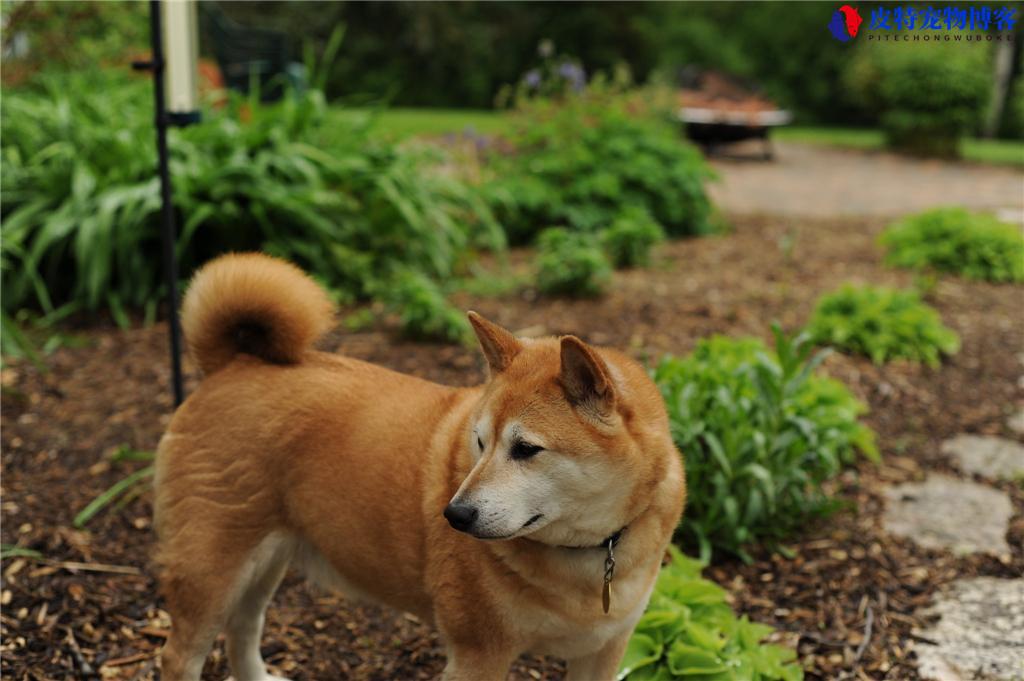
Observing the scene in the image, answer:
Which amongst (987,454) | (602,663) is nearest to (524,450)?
(602,663)

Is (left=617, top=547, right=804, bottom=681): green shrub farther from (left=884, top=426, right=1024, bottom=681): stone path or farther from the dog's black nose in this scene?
the dog's black nose

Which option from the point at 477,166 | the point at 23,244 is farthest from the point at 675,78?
the point at 23,244

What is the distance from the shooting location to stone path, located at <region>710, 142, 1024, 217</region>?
35.3ft

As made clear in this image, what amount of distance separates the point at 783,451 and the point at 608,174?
482cm

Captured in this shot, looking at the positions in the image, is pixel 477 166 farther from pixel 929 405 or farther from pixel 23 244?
pixel 929 405

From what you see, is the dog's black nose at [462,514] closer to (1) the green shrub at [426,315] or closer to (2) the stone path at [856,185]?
(1) the green shrub at [426,315]

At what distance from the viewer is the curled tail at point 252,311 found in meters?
2.61

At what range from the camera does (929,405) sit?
5125mm

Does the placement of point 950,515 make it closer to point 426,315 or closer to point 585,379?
point 585,379

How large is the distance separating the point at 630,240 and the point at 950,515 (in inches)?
135

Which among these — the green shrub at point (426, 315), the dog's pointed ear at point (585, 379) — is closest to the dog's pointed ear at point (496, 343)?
the dog's pointed ear at point (585, 379)

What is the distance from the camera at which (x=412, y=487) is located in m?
2.43

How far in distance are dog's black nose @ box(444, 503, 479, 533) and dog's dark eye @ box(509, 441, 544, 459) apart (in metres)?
0.16

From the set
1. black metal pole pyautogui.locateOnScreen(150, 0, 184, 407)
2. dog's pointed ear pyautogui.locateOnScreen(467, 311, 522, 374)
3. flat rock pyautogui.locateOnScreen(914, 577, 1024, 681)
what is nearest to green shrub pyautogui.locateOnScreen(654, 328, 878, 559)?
flat rock pyautogui.locateOnScreen(914, 577, 1024, 681)
